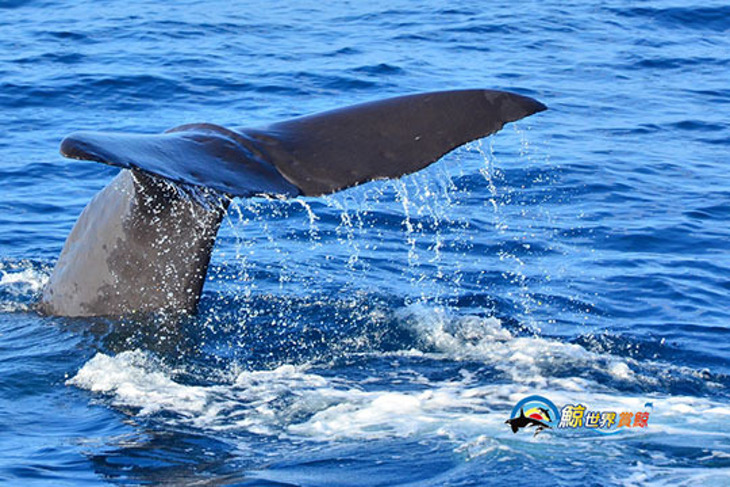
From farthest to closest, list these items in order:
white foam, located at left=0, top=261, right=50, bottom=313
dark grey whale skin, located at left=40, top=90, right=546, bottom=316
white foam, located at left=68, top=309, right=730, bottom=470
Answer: white foam, located at left=0, top=261, right=50, bottom=313 → white foam, located at left=68, top=309, right=730, bottom=470 → dark grey whale skin, located at left=40, top=90, right=546, bottom=316

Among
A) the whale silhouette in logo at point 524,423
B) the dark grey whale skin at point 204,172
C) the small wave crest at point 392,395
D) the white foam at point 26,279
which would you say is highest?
the dark grey whale skin at point 204,172

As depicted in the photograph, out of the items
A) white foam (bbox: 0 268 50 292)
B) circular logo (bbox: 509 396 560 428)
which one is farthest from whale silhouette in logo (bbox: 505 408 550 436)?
white foam (bbox: 0 268 50 292)

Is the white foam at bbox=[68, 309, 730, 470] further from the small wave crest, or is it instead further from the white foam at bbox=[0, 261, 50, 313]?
the white foam at bbox=[0, 261, 50, 313]

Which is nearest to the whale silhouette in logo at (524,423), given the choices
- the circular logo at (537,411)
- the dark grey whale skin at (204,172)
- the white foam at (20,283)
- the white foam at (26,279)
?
the circular logo at (537,411)

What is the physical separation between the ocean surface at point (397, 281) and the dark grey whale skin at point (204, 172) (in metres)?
0.20

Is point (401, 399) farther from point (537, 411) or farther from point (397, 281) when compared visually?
point (397, 281)

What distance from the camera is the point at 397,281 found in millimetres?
8203

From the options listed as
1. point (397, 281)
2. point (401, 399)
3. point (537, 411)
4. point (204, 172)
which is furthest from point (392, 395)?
point (397, 281)

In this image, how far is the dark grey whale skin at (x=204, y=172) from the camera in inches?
185

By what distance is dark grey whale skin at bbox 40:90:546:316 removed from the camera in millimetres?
4688

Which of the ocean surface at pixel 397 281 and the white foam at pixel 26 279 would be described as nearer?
the ocean surface at pixel 397 281

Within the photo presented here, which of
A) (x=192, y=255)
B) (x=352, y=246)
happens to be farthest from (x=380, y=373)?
(x=352, y=246)

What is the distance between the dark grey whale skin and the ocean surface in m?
0.20

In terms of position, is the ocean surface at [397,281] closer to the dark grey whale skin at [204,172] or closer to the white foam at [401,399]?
the white foam at [401,399]
